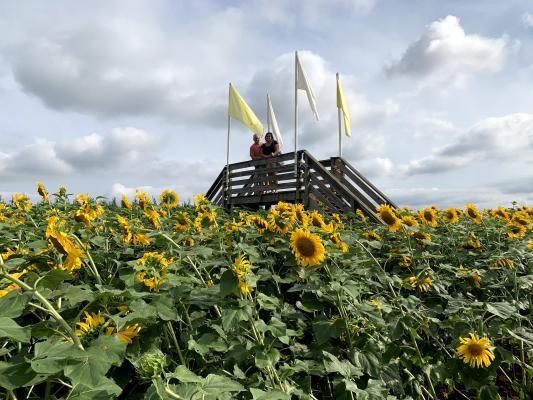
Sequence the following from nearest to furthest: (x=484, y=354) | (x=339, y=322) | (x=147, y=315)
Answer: (x=147, y=315) → (x=339, y=322) → (x=484, y=354)

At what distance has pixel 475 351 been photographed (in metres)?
2.26

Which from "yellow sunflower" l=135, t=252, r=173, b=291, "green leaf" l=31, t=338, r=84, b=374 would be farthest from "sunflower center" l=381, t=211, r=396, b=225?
"green leaf" l=31, t=338, r=84, b=374

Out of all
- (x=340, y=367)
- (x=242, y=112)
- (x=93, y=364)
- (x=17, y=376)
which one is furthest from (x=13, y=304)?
(x=242, y=112)

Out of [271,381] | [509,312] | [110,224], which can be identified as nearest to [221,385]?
[271,381]

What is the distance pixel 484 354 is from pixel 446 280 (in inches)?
45.5

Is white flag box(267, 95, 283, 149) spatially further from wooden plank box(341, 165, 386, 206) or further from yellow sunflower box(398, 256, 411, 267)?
yellow sunflower box(398, 256, 411, 267)

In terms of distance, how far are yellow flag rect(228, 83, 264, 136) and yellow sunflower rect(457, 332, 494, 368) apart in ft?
34.3

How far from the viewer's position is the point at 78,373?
1.19 m

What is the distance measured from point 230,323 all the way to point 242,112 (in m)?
11.4

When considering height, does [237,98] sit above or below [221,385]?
above

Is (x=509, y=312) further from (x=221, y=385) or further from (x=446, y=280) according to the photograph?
(x=221, y=385)

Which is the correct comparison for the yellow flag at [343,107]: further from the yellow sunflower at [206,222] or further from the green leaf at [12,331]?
the green leaf at [12,331]

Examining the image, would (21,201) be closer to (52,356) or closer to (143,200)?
(143,200)

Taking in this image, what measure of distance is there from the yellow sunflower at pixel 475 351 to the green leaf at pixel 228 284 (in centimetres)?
121
